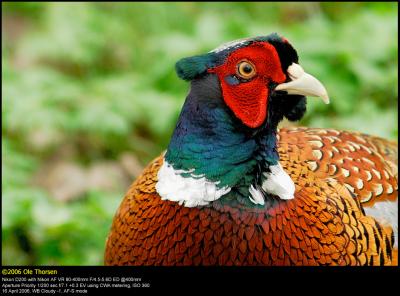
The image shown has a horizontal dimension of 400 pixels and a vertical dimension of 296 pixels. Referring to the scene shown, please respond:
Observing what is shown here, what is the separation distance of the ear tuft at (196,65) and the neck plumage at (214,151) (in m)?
0.04

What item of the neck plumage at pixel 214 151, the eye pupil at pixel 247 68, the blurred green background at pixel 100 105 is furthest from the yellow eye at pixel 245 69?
the blurred green background at pixel 100 105

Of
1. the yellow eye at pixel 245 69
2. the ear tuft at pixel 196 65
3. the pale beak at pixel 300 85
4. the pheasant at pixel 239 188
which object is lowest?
the pheasant at pixel 239 188

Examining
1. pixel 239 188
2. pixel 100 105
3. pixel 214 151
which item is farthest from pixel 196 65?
pixel 100 105

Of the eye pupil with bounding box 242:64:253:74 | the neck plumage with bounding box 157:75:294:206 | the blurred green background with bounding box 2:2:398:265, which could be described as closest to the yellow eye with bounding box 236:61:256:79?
the eye pupil with bounding box 242:64:253:74

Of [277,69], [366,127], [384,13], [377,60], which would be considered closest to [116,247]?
[277,69]

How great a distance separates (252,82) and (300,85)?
20 centimetres

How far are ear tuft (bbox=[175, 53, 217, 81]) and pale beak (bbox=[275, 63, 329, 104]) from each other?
31cm

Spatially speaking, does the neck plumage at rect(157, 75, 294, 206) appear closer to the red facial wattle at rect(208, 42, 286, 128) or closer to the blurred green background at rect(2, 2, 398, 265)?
the red facial wattle at rect(208, 42, 286, 128)

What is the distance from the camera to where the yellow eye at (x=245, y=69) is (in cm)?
285

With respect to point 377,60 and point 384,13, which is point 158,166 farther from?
point 384,13

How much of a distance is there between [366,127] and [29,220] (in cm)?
259

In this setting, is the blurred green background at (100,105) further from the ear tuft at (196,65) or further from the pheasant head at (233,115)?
the ear tuft at (196,65)

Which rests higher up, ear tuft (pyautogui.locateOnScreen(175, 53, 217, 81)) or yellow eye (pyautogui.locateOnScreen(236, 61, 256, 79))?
ear tuft (pyautogui.locateOnScreen(175, 53, 217, 81))

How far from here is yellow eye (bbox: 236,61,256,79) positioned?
2.85 metres
